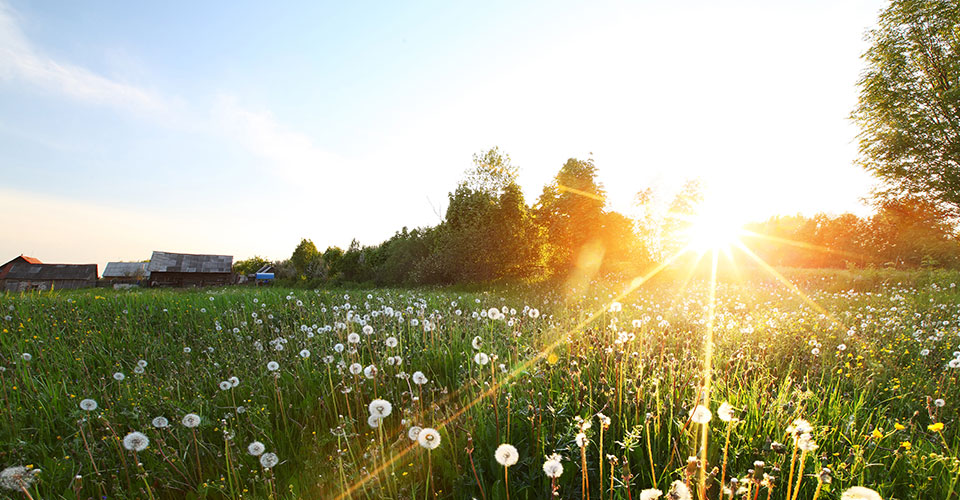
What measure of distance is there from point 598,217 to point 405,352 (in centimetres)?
1996

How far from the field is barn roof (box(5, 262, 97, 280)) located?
51263 millimetres

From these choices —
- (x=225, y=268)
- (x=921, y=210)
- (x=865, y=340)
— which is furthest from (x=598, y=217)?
(x=225, y=268)

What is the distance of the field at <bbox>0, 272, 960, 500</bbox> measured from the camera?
2.12 metres

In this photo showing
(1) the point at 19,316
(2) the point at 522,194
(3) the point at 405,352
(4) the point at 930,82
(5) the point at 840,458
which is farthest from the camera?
(2) the point at 522,194

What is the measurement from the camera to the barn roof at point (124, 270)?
5297cm

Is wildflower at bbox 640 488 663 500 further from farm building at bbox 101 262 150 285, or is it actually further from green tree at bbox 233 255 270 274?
green tree at bbox 233 255 270 274

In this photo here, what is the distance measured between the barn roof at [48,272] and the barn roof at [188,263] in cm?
581

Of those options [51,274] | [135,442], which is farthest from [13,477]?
[51,274]

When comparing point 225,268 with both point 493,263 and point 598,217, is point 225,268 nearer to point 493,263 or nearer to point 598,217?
point 493,263

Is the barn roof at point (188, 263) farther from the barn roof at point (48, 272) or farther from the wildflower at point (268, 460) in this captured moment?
the wildflower at point (268, 460)

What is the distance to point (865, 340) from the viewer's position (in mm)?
5273

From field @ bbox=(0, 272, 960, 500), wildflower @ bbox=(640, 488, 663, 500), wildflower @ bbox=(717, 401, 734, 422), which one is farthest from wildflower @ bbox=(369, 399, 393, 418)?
wildflower @ bbox=(717, 401, 734, 422)

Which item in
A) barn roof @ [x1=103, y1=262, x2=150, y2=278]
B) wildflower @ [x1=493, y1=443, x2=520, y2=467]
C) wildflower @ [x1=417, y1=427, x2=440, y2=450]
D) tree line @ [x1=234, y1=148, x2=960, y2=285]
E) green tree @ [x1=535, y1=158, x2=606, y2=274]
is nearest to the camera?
wildflower @ [x1=493, y1=443, x2=520, y2=467]

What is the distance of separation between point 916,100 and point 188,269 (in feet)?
207
